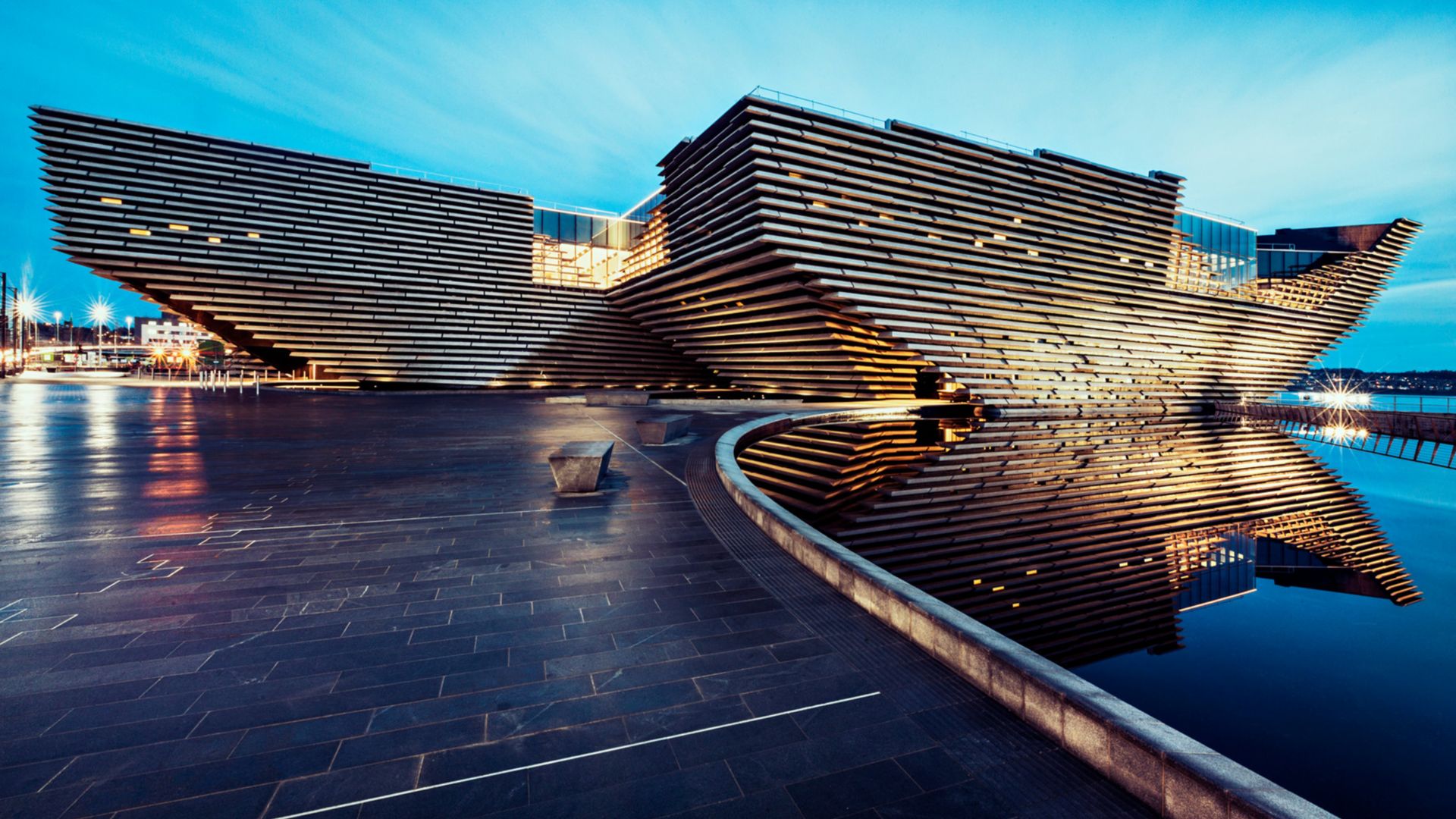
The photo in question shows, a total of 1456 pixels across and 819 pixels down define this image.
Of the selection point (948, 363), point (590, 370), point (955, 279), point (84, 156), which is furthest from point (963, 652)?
point (84, 156)

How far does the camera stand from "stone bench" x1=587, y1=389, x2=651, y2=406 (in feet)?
88.9

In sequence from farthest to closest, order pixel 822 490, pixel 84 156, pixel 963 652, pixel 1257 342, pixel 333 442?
1. pixel 1257 342
2. pixel 84 156
3. pixel 333 442
4. pixel 822 490
5. pixel 963 652

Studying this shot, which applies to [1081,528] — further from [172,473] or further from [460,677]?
[172,473]

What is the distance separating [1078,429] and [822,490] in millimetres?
17663

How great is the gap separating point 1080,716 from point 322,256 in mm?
41616

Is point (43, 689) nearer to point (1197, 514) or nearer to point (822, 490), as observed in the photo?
point (822, 490)

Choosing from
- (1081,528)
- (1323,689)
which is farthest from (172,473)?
(1323,689)

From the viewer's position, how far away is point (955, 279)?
101ft

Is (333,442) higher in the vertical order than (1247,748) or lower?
higher

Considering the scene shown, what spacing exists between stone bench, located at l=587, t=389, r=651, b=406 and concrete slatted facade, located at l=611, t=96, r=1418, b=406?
310 inches

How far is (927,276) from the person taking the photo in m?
29.9

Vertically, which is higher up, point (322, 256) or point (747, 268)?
point (322, 256)

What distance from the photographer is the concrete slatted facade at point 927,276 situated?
27.5 meters

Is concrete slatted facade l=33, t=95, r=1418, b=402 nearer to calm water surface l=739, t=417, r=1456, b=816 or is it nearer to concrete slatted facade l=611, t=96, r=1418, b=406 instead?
concrete slatted facade l=611, t=96, r=1418, b=406
